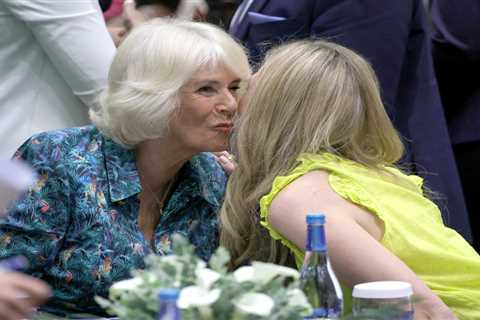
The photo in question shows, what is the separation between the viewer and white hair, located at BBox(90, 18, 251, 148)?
310 centimetres

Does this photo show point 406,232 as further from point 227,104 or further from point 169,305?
point 169,305

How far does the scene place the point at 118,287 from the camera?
176 cm

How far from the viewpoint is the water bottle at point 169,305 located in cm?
162

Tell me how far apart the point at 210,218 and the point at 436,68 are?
1.56 meters

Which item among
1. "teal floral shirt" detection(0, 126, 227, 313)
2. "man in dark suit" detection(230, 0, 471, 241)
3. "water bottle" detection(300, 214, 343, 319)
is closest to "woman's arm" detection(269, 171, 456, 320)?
"water bottle" detection(300, 214, 343, 319)

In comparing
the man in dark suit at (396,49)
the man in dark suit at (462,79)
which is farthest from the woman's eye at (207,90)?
the man in dark suit at (462,79)

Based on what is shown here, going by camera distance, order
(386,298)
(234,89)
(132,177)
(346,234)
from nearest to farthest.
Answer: (386,298) < (346,234) < (132,177) < (234,89)

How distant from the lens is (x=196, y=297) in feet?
5.54

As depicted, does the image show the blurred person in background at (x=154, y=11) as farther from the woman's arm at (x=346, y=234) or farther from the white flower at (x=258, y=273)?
the white flower at (x=258, y=273)

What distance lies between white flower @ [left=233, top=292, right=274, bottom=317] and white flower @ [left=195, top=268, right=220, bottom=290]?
0.05m

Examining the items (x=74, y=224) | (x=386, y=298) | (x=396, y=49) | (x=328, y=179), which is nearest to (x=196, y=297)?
(x=386, y=298)

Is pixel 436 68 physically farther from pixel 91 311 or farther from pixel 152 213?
pixel 91 311

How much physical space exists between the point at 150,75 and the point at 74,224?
462 millimetres

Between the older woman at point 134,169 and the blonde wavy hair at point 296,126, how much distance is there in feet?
0.74
